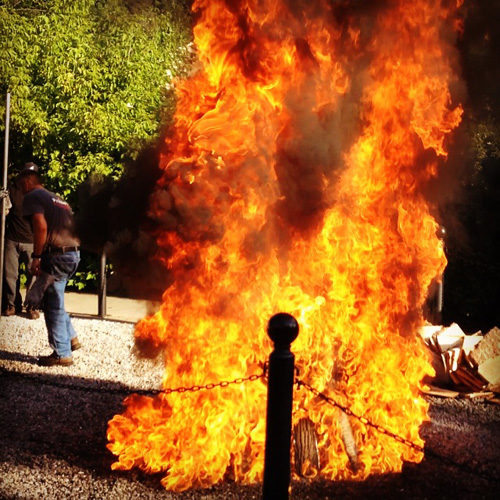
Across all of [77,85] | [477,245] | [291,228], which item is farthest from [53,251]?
[477,245]

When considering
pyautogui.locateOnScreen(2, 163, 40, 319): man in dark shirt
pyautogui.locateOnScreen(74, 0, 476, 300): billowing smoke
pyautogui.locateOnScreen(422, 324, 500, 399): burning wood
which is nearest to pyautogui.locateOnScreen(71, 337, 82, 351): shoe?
pyautogui.locateOnScreen(2, 163, 40, 319): man in dark shirt

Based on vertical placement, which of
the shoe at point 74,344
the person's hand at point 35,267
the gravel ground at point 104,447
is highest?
the person's hand at point 35,267

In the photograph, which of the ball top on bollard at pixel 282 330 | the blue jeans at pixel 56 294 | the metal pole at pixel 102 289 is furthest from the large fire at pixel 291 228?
the metal pole at pixel 102 289

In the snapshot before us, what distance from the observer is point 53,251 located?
777cm

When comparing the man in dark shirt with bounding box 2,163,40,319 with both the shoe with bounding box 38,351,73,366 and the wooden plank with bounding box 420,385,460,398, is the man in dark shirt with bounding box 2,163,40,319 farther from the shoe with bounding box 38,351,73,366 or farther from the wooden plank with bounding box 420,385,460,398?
the wooden plank with bounding box 420,385,460,398

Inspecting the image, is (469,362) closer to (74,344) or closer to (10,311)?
(74,344)

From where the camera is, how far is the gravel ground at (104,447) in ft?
14.7

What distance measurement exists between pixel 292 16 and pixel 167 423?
314cm

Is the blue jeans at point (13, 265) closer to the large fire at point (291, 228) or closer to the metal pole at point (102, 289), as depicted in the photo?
the metal pole at point (102, 289)

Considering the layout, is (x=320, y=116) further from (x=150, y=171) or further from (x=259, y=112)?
(x=150, y=171)

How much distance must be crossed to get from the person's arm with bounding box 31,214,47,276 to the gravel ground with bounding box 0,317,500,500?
3.94ft

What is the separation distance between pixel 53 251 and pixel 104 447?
3085 mm

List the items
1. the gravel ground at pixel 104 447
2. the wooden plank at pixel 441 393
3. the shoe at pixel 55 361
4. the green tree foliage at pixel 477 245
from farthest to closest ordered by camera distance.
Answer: the green tree foliage at pixel 477 245, the shoe at pixel 55 361, the wooden plank at pixel 441 393, the gravel ground at pixel 104 447

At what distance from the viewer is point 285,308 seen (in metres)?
5.07
